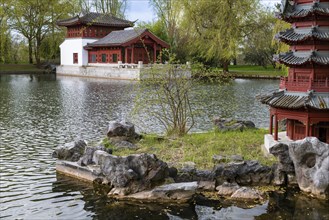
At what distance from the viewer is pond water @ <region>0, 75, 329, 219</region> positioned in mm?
12211

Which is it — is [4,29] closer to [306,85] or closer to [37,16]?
[37,16]

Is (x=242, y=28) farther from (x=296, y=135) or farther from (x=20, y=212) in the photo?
(x=20, y=212)

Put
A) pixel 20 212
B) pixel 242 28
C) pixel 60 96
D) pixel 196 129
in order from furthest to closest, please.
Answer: pixel 242 28 → pixel 60 96 → pixel 196 129 → pixel 20 212

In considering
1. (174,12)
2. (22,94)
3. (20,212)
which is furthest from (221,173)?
(174,12)

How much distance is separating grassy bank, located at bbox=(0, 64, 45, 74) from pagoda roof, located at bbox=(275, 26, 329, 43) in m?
61.0

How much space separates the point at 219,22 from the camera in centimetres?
5419

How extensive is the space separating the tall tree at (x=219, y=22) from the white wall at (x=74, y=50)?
1821 centimetres

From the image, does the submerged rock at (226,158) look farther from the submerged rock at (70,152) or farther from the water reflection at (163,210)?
the submerged rock at (70,152)

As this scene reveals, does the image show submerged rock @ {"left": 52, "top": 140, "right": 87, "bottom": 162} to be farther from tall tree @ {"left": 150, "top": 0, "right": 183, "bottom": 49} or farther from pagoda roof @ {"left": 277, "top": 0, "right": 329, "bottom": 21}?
tall tree @ {"left": 150, "top": 0, "right": 183, "bottom": 49}

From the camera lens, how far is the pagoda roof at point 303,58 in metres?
16.4

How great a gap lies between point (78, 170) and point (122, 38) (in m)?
46.3

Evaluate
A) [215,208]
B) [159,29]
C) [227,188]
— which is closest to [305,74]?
[227,188]

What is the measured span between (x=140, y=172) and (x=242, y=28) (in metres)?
46.1

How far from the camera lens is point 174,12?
203ft
